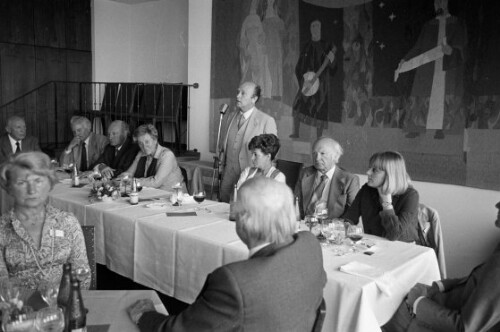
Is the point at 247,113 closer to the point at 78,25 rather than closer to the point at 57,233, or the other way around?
the point at 57,233

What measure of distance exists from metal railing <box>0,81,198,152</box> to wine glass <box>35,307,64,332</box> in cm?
563

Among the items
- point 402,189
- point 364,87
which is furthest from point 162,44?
point 402,189

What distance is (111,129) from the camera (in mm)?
5383

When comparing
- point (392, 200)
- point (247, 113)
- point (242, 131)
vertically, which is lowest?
point (392, 200)

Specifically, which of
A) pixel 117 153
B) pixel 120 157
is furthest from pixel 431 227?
pixel 117 153

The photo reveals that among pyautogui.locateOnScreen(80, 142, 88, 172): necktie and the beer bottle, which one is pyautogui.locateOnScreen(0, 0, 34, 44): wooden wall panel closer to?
pyautogui.locateOnScreen(80, 142, 88, 172): necktie

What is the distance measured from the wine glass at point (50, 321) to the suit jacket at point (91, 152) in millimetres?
4398

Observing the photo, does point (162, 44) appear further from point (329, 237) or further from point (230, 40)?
point (329, 237)

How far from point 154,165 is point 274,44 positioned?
2078 mm

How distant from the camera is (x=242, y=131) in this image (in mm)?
4566

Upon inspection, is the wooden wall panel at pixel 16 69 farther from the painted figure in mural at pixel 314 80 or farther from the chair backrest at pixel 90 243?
the chair backrest at pixel 90 243

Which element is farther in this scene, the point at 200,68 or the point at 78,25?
the point at 78,25

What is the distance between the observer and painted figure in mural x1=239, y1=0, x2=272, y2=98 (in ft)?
18.8

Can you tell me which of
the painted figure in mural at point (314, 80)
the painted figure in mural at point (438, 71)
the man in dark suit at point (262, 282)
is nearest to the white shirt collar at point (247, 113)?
the painted figure in mural at point (314, 80)
